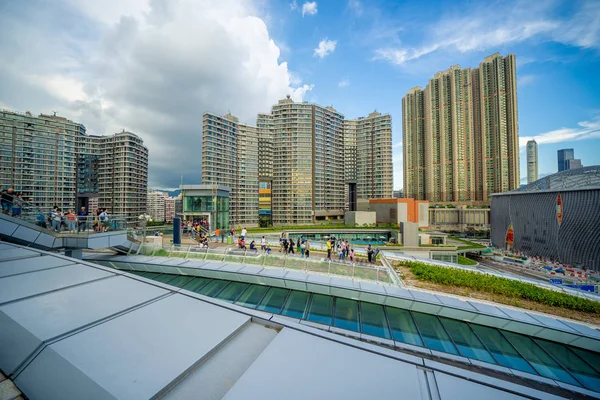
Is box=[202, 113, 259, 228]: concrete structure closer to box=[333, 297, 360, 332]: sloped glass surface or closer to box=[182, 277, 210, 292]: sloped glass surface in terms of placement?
box=[182, 277, 210, 292]: sloped glass surface

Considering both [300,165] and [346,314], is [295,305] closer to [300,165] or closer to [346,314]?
[346,314]

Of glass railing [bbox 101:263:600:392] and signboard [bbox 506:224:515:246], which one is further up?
glass railing [bbox 101:263:600:392]

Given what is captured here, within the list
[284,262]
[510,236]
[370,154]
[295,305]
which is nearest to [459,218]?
[510,236]

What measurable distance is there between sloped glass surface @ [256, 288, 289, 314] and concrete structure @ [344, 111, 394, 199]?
64290 millimetres

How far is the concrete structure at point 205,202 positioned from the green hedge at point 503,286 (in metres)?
21.1

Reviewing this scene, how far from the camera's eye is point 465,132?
84812 millimetres

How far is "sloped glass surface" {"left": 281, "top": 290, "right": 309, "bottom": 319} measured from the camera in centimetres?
759

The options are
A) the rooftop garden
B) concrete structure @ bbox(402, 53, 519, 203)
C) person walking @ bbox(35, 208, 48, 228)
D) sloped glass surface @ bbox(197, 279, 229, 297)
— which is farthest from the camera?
concrete structure @ bbox(402, 53, 519, 203)

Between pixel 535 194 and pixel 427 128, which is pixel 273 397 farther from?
pixel 427 128

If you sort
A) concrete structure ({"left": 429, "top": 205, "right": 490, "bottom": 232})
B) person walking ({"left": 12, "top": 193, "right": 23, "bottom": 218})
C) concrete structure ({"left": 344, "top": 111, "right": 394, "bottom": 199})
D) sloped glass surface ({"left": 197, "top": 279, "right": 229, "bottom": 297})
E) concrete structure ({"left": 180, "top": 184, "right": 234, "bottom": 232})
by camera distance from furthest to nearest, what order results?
concrete structure ({"left": 429, "top": 205, "right": 490, "bottom": 232}) → concrete structure ({"left": 344, "top": 111, "right": 394, "bottom": 199}) → concrete structure ({"left": 180, "top": 184, "right": 234, "bottom": 232}) → person walking ({"left": 12, "top": 193, "right": 23, "bottom": 218}) → sloped glass surface ({"left": 197, "top": 279, "right": 229, "bottom": 297})

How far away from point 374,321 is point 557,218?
6044 cm

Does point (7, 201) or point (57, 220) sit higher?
point (7, 201)

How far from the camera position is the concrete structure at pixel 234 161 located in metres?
53.5

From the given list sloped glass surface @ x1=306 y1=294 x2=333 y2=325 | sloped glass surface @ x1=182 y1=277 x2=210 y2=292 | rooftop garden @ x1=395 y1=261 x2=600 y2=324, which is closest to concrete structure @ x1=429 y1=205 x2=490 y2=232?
rooftop garden @ x1=395 y1=261 x2=600 y2=324
